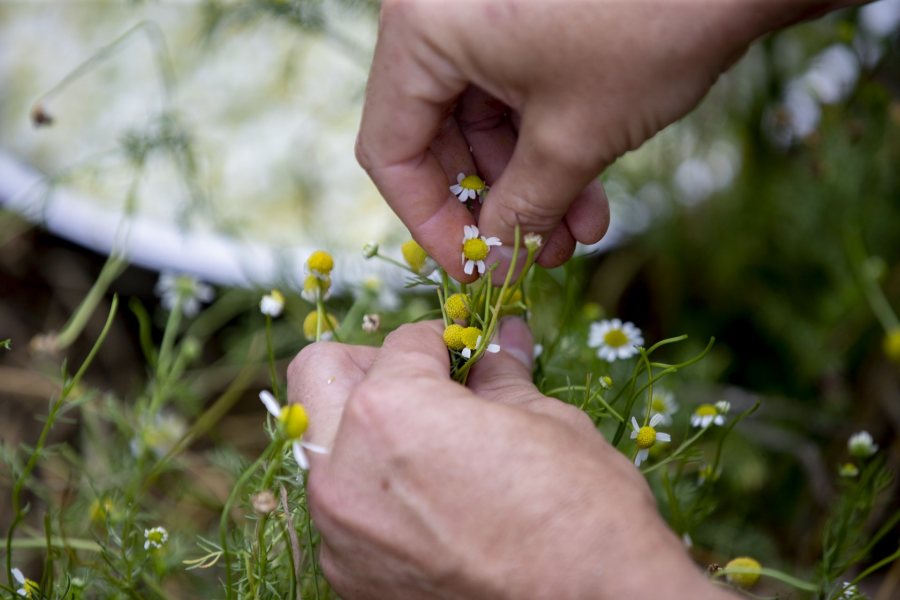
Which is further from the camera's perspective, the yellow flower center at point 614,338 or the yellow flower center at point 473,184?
the yellow flower center at point 614,338

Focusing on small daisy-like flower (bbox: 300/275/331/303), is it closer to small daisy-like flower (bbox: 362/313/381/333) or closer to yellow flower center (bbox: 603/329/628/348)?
small daisy-like flower (bbox: 362/313/381/333)

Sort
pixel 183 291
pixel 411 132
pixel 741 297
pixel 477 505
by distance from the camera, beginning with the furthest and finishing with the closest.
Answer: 1. pixel 741 297
2. pixel 183 291
3. pixel 411 132
4. pixel 477 505

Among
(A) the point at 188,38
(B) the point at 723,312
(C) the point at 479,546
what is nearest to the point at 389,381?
(C) the point at 479,546

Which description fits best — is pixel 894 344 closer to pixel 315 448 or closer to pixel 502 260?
pixel 502 260

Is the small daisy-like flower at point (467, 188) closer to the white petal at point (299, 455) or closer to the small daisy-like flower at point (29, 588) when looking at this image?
the white petal at point (299, 455)

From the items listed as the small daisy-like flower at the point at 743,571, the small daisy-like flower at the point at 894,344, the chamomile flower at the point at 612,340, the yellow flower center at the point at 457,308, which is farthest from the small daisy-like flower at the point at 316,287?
the small daisy-like flower at the point at 894,344

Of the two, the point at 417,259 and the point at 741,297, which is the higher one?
the point at 417,259

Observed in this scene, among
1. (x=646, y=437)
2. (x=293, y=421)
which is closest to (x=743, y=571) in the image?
(x=646, y=437)
